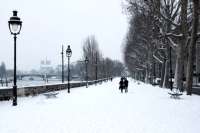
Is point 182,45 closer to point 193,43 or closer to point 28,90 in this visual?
point 193,43

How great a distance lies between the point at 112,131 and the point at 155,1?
22.5 meters

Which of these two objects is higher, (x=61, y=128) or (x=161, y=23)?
(x=161, y=23)

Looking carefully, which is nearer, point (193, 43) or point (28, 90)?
point (28, 90)

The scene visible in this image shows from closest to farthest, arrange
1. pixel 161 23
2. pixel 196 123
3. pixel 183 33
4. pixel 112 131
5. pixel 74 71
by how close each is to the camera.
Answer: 1. pixel 112 131
2. pixel 196 123
3. pixel 183 33
4. pixel 161 23
5. pixel 74 71

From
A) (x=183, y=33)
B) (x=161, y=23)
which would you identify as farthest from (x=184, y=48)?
(x=161, y=23)

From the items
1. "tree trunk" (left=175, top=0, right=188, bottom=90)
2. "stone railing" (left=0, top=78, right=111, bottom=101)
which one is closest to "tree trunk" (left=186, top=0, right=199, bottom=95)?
"tree trunk" (left=175, top=0, right=188, bottom=90)

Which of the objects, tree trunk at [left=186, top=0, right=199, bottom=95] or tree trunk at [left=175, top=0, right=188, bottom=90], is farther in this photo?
Result: tree trunk at [left=175, top=0, right=188, bottom=90]

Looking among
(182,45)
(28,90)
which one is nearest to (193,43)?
(182,45)

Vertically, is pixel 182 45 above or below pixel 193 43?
above

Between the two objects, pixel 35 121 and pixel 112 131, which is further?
pixel 35 121

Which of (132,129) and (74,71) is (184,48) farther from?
(74,71)

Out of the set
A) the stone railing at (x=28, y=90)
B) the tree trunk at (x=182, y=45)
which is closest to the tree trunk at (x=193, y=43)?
the tree trunk at (x=182, y=45)

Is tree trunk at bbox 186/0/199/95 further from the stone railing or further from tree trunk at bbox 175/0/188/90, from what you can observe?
the stone railing

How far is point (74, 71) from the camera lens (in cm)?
14788
